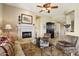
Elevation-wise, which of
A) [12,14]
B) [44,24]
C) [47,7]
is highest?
[47,7]

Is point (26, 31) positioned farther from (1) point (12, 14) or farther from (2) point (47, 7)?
(2) point (47, 7)

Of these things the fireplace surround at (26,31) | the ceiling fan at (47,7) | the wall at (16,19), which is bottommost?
the fireplace surround at (26,31)

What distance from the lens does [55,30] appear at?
2.23m

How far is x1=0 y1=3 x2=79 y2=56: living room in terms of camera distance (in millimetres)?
2166

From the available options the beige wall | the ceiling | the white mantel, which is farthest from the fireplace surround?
the ceiling

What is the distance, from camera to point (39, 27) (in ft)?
7.30

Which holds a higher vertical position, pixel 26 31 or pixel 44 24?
pixel 44 24

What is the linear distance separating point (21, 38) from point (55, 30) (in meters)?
0.59

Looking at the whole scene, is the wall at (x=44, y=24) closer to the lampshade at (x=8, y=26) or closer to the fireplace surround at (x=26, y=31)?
the fireplace surround at (x=26, y=31)

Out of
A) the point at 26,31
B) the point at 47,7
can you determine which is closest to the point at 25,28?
the point at 26,31

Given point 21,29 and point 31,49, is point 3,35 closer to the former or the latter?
point 21,29

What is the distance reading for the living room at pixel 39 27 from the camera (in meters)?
2.17

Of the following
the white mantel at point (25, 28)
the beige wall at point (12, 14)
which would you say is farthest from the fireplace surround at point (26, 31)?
the beige wall at point (12, 14)

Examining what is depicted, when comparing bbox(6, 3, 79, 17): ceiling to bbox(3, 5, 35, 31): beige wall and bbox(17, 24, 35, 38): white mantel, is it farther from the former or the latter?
bbox(17, 24, 35, 38): white mantel
